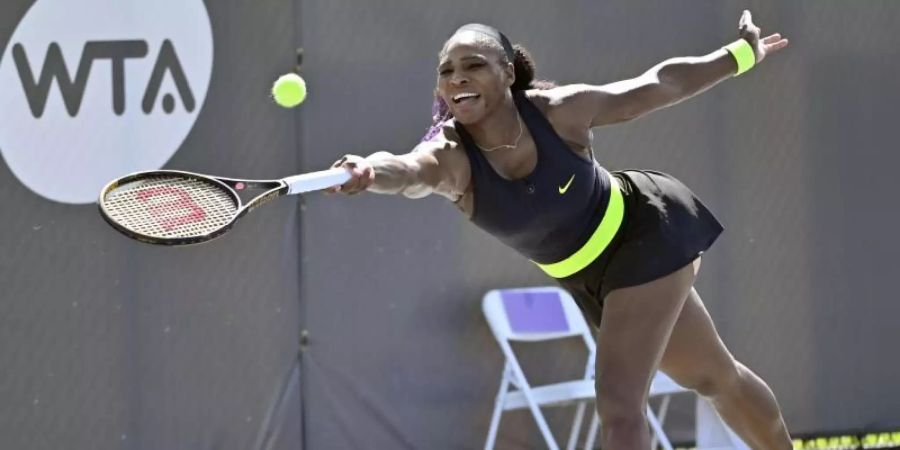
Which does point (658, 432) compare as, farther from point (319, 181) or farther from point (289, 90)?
point (319, 181)

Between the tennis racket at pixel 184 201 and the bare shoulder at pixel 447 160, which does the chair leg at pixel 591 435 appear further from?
the tennis racket at pixel 184 201

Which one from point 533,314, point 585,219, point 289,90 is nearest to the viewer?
point 585,219

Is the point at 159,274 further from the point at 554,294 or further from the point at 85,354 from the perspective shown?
the point at 554,294

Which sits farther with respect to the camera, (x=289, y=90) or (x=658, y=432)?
(x=658, y=432)

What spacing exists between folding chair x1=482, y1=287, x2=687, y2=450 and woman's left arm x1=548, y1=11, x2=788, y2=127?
148cm

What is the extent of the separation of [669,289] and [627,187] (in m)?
0.37

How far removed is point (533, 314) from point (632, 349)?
1.77m

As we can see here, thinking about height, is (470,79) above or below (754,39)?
below

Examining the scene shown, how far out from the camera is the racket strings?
9.66 ft

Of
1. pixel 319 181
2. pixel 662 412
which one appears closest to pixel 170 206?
pixel 319 181

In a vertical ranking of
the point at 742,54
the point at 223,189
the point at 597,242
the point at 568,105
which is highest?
the point at 742,54

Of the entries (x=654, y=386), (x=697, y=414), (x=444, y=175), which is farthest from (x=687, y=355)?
(x=697, y=414)

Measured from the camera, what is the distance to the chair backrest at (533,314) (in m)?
5.21

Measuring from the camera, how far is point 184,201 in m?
3.07
